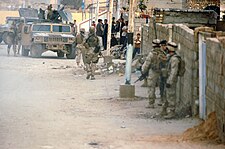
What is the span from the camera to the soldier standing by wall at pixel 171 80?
462 inches

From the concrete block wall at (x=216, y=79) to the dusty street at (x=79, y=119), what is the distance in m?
0.50

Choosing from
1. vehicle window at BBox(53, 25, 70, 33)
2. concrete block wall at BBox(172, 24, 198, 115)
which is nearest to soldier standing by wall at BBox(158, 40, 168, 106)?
concrete block wall at BBox(172, 24, 198, 115)

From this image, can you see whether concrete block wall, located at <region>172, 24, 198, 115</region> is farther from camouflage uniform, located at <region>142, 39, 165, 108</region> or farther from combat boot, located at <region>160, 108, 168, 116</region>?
camouflage uniform, located at <region>142, 39, 165, 108</region>

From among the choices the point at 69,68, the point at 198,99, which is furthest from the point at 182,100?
the point at 69,68

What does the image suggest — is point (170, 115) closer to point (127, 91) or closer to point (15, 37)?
point (127, 91)

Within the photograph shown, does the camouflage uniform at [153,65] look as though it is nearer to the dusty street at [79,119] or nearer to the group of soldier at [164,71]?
the group of soldier at [164,71]

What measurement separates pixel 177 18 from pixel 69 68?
6299 mm

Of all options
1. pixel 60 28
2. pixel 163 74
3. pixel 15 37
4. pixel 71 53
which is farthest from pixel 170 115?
pixel 15 37

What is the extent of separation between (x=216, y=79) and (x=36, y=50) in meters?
21.7

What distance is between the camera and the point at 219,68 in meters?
9.89

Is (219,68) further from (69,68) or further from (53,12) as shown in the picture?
(53,12)

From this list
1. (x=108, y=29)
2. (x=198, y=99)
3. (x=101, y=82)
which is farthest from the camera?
(x=108, y=29)

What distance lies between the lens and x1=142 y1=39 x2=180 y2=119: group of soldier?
38.7ft

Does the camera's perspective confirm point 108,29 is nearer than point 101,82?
No
